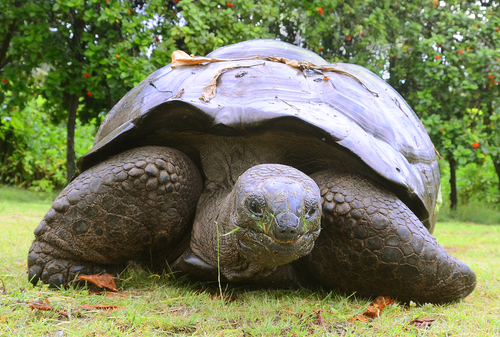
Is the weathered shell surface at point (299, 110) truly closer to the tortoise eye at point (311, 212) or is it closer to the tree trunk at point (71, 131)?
the tortoise eye at point (311, 212)

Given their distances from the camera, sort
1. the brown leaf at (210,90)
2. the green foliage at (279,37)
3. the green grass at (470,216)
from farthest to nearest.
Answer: the green grass at (470,216), the green foliage at (279,37), the brown leaf at (210,90)

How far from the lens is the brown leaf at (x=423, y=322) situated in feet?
6.53

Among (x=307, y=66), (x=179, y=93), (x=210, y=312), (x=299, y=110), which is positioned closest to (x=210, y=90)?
(x=179, y=93)

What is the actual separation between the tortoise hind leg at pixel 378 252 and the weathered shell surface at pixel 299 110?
0.60 feet

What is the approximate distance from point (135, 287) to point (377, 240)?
50.9 inches

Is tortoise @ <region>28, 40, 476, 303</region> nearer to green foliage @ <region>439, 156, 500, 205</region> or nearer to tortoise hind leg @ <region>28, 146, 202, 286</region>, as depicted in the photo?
tortoise hind leg @ <region>28, 146, 202, 286</region>

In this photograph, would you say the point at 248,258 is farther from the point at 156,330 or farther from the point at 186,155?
the point at 186,155

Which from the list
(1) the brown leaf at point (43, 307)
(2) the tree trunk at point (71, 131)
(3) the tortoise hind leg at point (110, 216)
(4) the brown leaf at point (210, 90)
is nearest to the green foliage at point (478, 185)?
(2) the tree trunk at point (71, 131)

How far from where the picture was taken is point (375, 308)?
7.11 feet

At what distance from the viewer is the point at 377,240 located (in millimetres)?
2291

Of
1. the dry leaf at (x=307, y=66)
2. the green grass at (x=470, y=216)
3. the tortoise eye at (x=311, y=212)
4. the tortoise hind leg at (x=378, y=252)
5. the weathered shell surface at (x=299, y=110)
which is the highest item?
the dry leaf at (x=307, y=66)

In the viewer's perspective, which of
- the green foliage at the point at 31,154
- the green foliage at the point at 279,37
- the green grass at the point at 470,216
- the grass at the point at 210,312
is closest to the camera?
the grass at the point at 210,312

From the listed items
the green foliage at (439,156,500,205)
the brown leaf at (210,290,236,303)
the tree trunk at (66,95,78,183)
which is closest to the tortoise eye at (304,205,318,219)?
the brown leaf at (210,290,236,303)

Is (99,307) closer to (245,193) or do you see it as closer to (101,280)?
(101,280)
